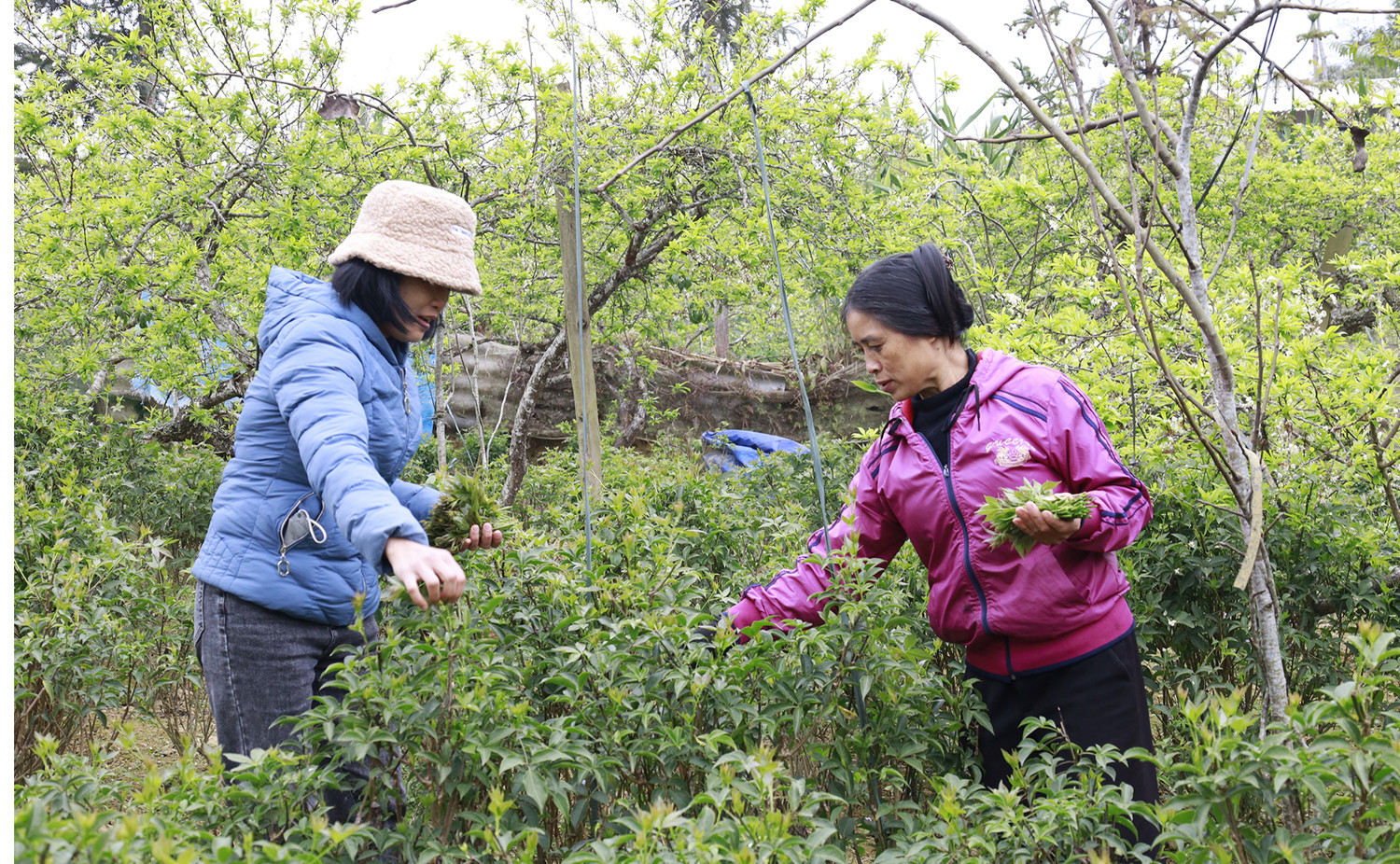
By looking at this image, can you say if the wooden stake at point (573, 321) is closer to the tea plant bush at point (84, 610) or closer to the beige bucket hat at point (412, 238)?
the tea plant bush at point (84, 610)

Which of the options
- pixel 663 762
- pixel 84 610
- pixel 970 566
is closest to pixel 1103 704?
pixel 970 566

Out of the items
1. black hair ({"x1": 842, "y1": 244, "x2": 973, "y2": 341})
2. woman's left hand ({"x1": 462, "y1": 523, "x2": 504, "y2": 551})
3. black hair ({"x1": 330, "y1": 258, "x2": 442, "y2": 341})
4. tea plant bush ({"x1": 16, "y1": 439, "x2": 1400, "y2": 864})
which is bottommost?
tea plant bush ({"x1": 16, "y1": 439, "x2": 1400, "y2": 864})

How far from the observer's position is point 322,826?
1.31 m

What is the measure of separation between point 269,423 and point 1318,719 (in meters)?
1.77

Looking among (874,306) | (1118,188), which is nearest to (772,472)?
(874,306)

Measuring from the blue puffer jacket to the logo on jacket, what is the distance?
1.15 metres

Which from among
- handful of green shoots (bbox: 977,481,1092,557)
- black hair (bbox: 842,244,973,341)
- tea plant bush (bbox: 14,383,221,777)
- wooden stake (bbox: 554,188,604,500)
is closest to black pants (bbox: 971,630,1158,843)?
handful of green shoots (bbox: 977,481,1092,557)

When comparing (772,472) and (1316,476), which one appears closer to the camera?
(1316,476)

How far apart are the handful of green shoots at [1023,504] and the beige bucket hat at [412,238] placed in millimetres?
1067

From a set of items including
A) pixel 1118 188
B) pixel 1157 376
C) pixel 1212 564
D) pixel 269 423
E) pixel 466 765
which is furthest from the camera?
pixel 1118 188

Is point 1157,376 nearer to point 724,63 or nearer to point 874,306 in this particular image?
point 874,306

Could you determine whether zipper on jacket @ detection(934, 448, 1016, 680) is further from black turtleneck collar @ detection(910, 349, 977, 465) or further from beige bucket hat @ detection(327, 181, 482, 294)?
beige bucket hat @ detection(327, 181, 482, 294)

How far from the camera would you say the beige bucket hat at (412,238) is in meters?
1.89

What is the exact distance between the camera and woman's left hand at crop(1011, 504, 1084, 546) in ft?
5.70
